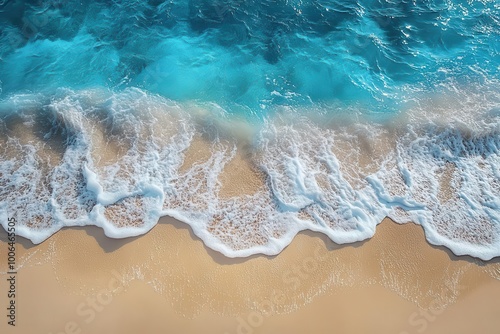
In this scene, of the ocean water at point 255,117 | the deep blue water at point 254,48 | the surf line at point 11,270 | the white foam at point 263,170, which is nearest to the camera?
the surf line at point 11,270

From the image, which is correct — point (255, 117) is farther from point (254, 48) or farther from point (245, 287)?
point (245, 287)

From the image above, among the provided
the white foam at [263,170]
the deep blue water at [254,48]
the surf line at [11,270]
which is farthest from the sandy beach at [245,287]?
the deep blue water at [254,48]

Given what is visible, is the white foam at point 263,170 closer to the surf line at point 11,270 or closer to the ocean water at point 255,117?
the ocean water at point 255,117

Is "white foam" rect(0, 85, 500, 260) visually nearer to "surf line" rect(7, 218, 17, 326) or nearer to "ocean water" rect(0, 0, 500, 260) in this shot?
"ocean water" rect(0, 0, 500, 260)

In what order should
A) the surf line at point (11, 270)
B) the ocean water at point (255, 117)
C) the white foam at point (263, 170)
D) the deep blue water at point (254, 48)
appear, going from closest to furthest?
the surf line at point (11, 270) < the white foam at point (263, 170) < the ocean water at point (255, 117) < the deep blue water at point (254, 48)

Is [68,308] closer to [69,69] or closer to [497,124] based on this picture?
[69,69]

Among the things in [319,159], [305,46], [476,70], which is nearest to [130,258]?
[319,159]
